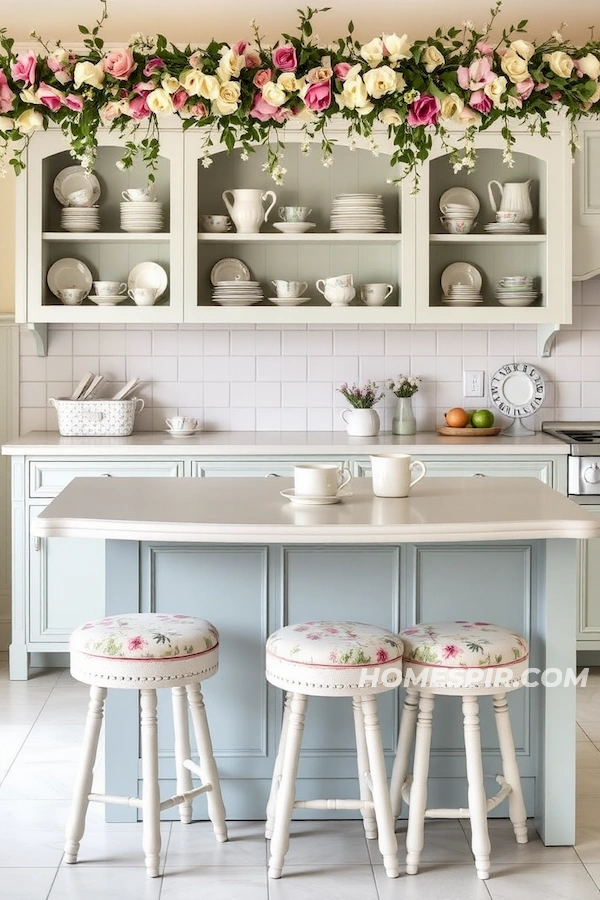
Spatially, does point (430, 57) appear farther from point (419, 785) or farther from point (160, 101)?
point (419, 785)

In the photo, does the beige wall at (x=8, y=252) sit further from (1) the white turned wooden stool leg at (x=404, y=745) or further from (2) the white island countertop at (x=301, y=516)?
(1) the white turned wooden stool leg at (x=404, y=745)

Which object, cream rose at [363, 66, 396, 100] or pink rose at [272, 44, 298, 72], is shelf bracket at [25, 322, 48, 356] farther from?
cream rose at [363, 66, 396, 100]

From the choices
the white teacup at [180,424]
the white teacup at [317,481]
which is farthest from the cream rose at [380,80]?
the white teacup at [180,424]

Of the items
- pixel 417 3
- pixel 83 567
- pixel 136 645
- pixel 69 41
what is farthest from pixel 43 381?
pixel 136 645

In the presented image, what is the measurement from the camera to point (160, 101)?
8.55ft

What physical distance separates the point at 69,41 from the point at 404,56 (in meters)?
2.42

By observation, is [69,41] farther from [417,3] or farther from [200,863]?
[200,863]

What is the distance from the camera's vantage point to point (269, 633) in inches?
114

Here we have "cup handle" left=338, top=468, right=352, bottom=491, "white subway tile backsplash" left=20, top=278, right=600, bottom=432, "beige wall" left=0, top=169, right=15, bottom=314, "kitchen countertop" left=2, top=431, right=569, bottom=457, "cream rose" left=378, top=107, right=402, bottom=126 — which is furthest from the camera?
"white subway tile backsplash" left=20, top=278, right=600, bottom=432

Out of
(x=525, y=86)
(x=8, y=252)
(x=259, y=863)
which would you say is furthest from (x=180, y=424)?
(x=525, y=86)

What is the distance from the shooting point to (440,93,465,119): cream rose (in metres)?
2.66

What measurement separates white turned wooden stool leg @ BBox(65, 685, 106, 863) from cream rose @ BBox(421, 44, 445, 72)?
169 centimetres

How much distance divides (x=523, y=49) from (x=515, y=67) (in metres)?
0.05

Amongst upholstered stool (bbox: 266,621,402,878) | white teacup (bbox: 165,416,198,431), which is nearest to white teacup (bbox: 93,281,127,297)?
white teacup (bbox: 165,416,198,431)
